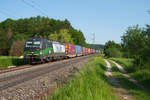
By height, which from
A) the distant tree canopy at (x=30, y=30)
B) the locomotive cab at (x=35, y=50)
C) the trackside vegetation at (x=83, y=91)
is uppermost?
the distant tree canopy at (x=30, y=30)

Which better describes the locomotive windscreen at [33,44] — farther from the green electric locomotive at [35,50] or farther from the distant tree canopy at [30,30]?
the distant tree canopy at [30,30]

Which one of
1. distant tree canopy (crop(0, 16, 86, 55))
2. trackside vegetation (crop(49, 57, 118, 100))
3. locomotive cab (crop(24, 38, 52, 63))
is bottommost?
trackside vegetation (crop(49, 57, 118, 100))

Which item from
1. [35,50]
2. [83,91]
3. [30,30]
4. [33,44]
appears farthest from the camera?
[30,30]

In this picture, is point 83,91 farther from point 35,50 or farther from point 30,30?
point 30,30

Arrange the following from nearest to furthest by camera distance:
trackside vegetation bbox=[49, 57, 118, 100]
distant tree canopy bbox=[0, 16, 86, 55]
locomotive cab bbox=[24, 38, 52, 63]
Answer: trackside vegetation bbox=[49, 57, 118, 100]
locomotive cab bbox=[24, 38, 52, 63]
distant tree canopy bbox=[0, 16, 86, 55]

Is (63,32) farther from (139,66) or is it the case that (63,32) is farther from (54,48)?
(139,66)

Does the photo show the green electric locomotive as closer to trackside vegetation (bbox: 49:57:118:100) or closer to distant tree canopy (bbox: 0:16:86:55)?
trackside vegetation (bbox: 49:57:118:100)

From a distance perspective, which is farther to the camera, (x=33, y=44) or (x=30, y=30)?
(x=30, y=30)

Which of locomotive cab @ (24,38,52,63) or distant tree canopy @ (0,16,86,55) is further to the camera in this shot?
distant tree canopy @ (0,16,86,55)

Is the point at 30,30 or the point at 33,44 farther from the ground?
the point at 30,30

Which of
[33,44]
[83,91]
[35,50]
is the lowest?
[83,91]

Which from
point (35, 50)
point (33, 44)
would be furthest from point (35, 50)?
point (33, 44)

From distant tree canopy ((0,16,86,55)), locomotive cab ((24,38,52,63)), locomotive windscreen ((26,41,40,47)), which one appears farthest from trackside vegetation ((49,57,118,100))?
distant tree canopy ((0,16,86,55))

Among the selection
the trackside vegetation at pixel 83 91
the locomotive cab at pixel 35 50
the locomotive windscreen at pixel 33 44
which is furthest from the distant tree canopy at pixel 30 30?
the trackside vegetation at pixel 83 91
